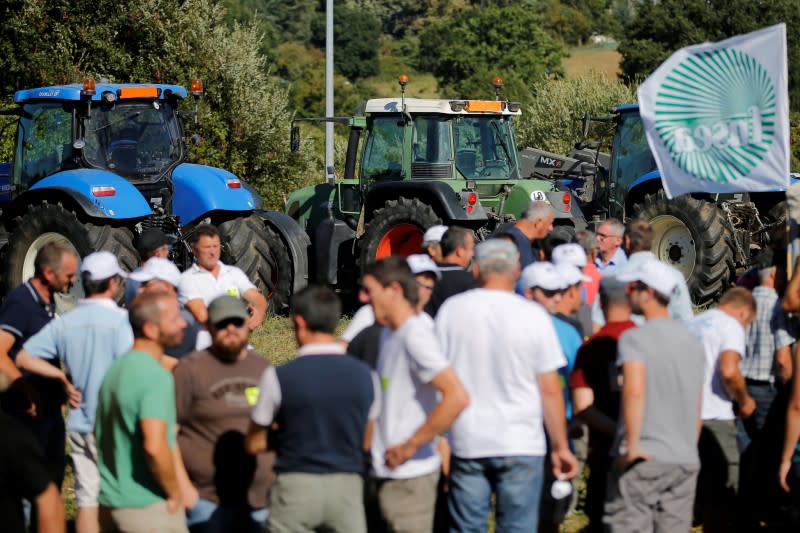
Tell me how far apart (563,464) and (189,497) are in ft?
5.02

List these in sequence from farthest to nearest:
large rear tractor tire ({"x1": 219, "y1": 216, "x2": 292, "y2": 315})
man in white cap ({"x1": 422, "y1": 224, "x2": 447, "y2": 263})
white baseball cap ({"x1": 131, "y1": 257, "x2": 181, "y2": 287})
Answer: large rear tractor tire ({"x1": 219, "y1": 216, "x2": 292, "y2": 315}), man in white cap ({"x1": 422, "y1": 224, "x2": 447, "y2": 263}), white baseball cap ({"x1": 131, "y1": 257, "x2": 181, "y2": 287})

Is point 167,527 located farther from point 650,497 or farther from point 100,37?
point 100,37

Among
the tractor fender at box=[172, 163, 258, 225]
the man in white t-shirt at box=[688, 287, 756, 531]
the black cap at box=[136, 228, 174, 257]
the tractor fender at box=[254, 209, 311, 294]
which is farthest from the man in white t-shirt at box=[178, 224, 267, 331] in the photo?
the tractor fender at box=[254, 209, 311, 294]

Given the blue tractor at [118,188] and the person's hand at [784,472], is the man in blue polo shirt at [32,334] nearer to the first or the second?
the person's hand at [784,472]

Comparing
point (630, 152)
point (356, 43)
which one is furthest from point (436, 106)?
point (356, 43)

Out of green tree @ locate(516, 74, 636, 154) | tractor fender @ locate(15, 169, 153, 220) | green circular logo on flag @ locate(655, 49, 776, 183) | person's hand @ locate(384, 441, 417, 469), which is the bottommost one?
person's hand @ locate(384, 441, 417, 469)

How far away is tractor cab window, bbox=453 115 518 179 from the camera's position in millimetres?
12398

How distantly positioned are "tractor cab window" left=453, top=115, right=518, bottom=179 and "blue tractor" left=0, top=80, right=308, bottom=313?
6.62ft

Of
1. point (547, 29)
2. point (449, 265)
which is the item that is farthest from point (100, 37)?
point (547, 29)

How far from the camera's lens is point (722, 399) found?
5.56m

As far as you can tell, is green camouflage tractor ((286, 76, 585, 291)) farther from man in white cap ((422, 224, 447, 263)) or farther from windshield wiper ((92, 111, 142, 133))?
man in white cap ((422, 224, 447, 263))

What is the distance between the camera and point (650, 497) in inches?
192

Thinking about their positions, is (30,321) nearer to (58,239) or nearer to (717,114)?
(717,114)

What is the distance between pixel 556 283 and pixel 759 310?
1133 mm
